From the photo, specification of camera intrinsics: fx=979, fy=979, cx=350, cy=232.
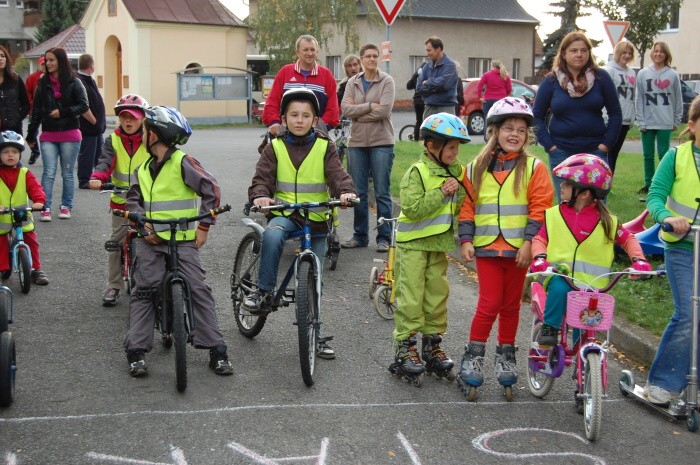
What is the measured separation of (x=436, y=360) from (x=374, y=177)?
4626mm

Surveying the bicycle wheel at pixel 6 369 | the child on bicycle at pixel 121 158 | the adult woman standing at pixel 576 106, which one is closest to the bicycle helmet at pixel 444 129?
the adult woman standing at pixel 576 106

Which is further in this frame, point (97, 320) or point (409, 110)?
point (409, 110)

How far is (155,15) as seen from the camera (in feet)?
135

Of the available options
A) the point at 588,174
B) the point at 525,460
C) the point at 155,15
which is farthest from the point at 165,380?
the point at 155,15

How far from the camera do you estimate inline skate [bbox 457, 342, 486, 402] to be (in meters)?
5.98

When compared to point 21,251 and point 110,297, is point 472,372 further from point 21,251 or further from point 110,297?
point 21,251

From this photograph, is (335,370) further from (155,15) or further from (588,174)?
(155,15)

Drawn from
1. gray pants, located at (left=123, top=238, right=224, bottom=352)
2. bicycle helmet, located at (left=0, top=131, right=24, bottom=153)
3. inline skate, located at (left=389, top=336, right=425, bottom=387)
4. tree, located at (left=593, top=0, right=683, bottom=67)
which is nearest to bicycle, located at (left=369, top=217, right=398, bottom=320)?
inline skate, located at (left=389, top=336, right=425, bottom=387)

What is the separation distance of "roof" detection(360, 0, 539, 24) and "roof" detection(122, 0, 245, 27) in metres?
→ 12.2

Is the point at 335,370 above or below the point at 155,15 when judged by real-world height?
below

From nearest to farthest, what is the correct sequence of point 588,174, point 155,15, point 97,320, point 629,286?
1. point 588,174
2. point 97,320
3. point 629,286
4. point 155,15

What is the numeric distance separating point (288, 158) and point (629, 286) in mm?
3520

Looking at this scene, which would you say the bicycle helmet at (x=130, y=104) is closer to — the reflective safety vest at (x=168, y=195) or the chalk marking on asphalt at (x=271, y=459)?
the reflective safety vest at (x=168, y=195)

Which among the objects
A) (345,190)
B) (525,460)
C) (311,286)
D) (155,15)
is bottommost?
(525,460)
